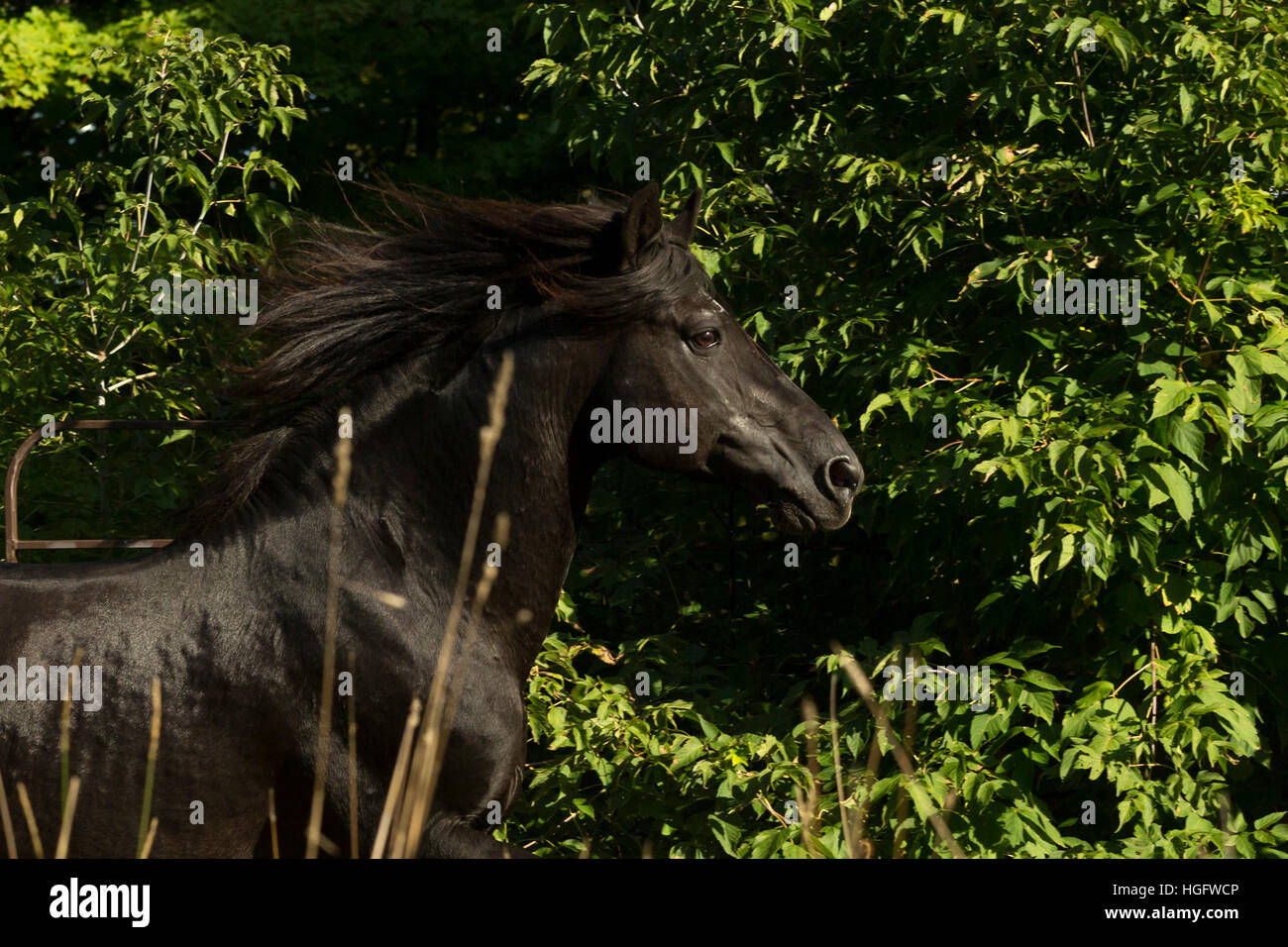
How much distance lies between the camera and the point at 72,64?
446 inches

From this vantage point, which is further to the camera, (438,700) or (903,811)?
(903,811)

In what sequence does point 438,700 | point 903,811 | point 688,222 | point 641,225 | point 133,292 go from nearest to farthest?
point 438,700, point 641,225, point 903,811, point 688,222, point 133,292

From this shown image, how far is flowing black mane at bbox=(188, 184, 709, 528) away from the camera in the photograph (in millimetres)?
3260

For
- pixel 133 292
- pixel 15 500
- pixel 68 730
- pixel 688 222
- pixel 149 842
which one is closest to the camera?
pixel 149 842

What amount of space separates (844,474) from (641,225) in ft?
2.68

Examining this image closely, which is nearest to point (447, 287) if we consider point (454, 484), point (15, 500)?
point (454, 484)

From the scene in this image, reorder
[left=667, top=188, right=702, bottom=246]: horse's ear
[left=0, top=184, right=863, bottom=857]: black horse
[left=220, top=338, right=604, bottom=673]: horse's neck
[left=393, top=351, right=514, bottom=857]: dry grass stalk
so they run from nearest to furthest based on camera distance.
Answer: [left=393, top=351, right=514, bottom=857]: dry grass stalk, [left=0, top=184, right=863, bottom=857]: black horse, [left=220, top=338, right=604, bottom=673]: horse's neck, [left=667, top=188, right=702, bottom=246]: horse's ear

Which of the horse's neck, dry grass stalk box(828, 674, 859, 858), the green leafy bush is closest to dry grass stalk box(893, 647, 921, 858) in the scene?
dry grass stalk box(828, 674, 859, 858)

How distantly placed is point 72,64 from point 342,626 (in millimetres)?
10127

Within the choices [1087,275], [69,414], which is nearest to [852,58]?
[1087,275]

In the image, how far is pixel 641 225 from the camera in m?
3.30

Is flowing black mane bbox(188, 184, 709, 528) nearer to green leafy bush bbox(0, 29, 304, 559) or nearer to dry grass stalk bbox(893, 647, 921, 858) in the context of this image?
dry grass stalk bbox(893, 647, 921, 858)

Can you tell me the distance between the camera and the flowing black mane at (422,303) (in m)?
3.26

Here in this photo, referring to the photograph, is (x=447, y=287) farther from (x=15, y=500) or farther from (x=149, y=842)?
(x=15, y=500)
